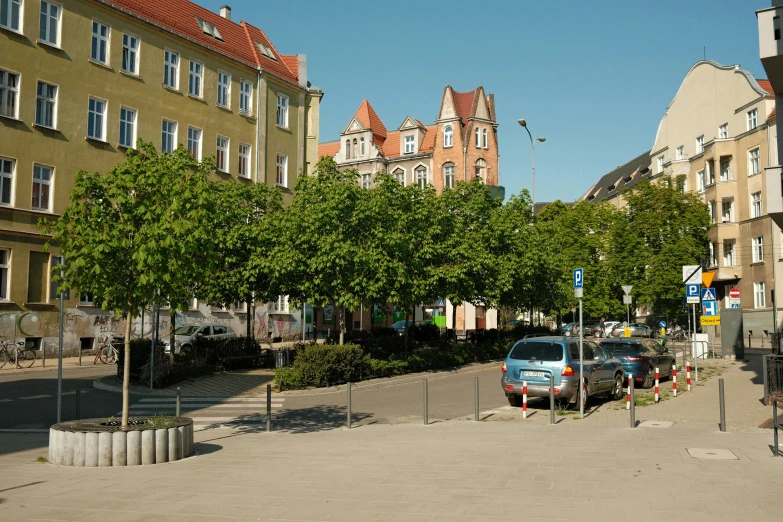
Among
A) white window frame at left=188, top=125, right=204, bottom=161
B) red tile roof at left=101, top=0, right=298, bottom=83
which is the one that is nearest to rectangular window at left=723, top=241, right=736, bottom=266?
red tile roof at left=101, top=0, right=298, bottom=83

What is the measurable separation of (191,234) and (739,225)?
49.3m

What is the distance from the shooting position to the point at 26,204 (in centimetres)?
3011

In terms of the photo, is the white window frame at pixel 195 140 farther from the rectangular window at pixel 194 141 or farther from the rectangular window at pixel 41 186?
the rectangular window at pixel 41 186

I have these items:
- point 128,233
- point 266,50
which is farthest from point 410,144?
point 128,233

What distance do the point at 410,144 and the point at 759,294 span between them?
3360 centimetres

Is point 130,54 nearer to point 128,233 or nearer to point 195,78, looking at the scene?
point 195,78

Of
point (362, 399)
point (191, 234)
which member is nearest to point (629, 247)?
point (362, 399)

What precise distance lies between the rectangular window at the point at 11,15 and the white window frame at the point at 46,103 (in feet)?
7.42

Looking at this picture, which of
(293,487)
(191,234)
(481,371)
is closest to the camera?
(293,487)

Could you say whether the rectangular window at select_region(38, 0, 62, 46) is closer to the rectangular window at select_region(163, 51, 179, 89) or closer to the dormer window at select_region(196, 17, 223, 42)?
the rectangular window at select_region(163, 51, 179, 89)

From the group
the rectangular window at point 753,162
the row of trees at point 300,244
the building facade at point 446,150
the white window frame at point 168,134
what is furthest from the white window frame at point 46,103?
the rectangular window at point 753,162

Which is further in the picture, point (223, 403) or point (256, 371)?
point (256, 371)

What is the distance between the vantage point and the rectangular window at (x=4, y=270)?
29047mm

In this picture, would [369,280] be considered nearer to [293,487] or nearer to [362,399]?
[362,399]
